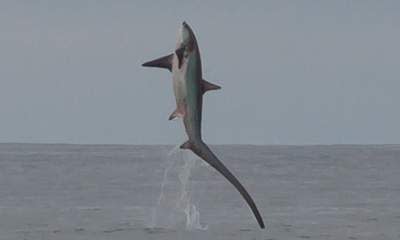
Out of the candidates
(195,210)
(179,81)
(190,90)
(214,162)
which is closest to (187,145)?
(214,162)

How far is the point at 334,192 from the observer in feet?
341

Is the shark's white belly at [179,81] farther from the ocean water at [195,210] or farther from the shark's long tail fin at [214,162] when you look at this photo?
the ocean water at [195,210]

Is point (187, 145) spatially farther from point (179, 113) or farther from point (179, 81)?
point (179, 81)

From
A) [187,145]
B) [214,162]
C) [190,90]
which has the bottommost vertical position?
[214,162]

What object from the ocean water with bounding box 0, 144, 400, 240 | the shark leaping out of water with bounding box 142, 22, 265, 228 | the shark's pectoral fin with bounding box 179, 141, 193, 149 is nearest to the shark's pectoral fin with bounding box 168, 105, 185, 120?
the shark leaping out of water with bounding box 142, 22, 265, 228

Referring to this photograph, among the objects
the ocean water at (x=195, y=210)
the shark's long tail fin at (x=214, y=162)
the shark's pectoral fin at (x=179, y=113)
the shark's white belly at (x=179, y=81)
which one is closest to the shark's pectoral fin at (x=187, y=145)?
the shark's long tail fin at (x=214, y=162)

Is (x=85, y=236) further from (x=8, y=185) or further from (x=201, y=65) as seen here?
(x=8, y=185)

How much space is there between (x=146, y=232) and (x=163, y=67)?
1668 inches

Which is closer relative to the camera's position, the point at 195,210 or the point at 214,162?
the point at 214,162

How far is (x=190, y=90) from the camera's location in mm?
19219

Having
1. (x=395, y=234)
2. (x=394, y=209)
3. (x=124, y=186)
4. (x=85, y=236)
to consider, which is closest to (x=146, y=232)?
(x=85, y=236)

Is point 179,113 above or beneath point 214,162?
above

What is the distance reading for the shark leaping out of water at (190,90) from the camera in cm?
1909

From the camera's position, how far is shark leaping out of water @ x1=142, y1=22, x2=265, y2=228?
19.1m
